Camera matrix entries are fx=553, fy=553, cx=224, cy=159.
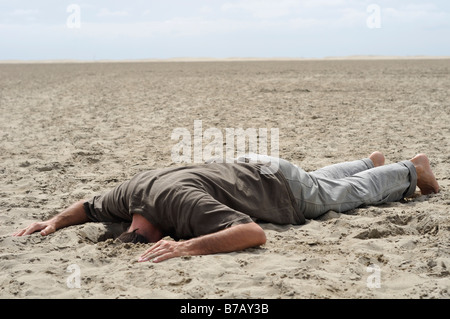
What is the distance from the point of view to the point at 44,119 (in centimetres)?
1058

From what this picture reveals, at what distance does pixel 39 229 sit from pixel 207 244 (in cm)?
148

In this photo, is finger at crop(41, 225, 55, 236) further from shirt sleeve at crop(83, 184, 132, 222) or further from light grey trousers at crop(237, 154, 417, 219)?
light grey trousers at crop(237, 154, 417, 219)

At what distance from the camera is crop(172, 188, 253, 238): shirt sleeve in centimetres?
344

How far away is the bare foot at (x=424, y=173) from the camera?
15.7ft

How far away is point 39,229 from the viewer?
416cm

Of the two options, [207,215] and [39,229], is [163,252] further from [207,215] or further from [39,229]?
[39,229]

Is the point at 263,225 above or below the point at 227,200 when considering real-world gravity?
below

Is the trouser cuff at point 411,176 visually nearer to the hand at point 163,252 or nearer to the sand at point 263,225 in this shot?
the sand at point 263,225

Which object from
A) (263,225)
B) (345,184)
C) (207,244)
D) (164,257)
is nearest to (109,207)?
(164,257)

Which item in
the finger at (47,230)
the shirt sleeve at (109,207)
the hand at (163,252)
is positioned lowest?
the finger at (47,230)

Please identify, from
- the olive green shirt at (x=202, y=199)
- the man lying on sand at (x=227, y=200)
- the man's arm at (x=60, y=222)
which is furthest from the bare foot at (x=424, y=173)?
the man's arm at (x=60, y=222)
